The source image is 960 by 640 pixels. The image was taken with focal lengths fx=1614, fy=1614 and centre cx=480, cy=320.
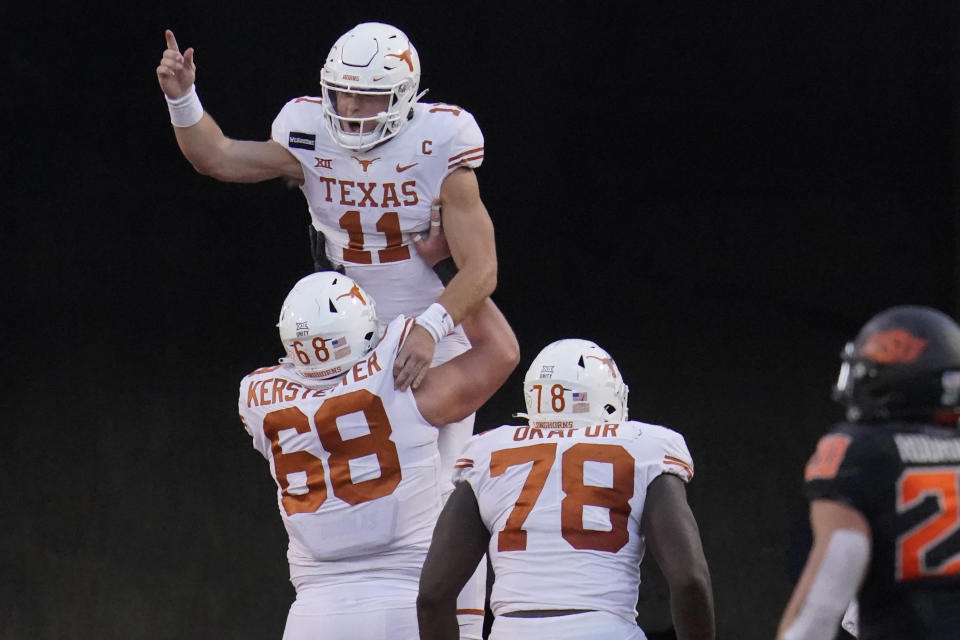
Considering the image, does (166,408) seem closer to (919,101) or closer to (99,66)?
(99,66)

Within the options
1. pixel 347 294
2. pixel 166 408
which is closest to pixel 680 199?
pixel 166 408

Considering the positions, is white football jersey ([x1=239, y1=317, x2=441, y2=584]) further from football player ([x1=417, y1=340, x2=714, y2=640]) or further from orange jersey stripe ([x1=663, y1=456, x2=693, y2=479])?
orange jersey stripe ([x1=663, y1=456, x2=693, y2=479])

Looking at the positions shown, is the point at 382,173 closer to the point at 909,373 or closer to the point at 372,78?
the point at 372,78

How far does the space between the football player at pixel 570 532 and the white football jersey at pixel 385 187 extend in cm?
87

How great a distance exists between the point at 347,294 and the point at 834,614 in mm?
1601

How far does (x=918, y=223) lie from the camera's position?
5.89 m

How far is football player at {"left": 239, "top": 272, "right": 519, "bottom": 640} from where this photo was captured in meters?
3.59

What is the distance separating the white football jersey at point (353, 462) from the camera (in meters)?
3.59

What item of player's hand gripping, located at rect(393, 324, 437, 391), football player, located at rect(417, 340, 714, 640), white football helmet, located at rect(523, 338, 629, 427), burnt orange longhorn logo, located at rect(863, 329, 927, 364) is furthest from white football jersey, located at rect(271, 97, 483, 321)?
burnt orange longhorn logo, located at rect(863, 329, 927, 364)

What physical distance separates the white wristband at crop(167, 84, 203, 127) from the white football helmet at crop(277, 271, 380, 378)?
0.62 m

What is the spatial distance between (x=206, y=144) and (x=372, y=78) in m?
0.51

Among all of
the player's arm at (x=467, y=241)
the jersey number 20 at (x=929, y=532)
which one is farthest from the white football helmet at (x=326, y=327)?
the jersey number 20 at (x=929, y=532)

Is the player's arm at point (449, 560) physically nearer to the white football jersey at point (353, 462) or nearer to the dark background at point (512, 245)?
the white football jersey at point (353, 462)

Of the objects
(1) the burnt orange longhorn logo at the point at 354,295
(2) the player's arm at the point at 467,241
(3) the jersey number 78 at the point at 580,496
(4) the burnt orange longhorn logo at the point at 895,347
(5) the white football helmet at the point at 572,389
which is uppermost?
(2) the player's arm at the point at 467,241
